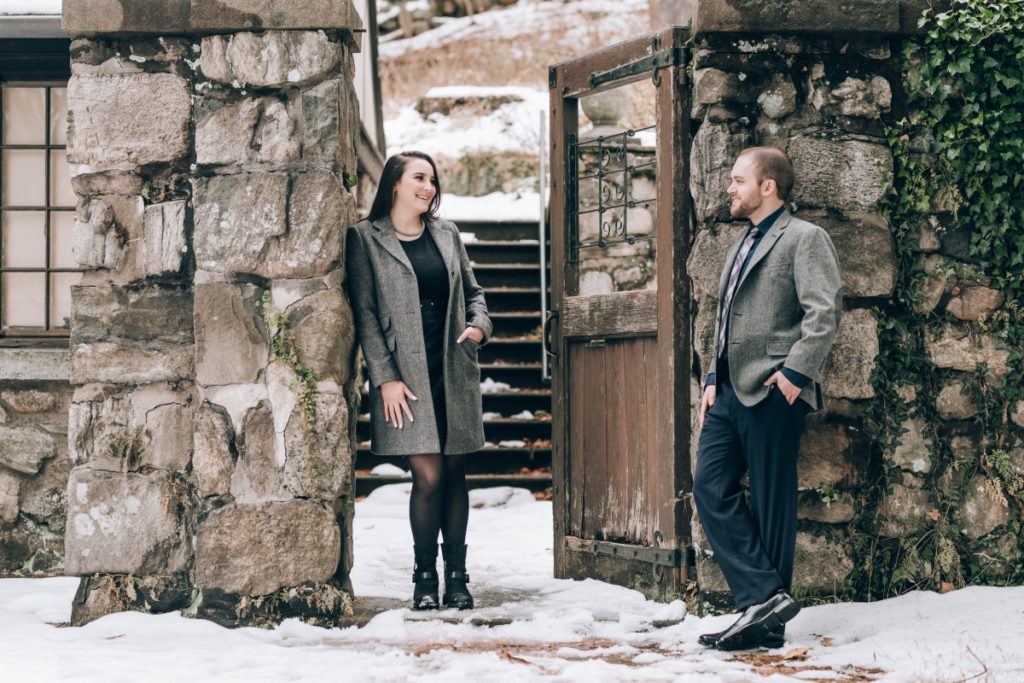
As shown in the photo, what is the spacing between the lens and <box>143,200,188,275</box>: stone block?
442 cm

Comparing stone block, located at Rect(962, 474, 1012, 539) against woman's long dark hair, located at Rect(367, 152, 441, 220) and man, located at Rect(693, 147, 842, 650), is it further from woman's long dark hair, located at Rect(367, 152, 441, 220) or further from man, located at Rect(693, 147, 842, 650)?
woman's long dark hair, located at Rect(367, 152, 441, 220)

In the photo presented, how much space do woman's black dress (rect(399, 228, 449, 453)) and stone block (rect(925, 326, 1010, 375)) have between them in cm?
184

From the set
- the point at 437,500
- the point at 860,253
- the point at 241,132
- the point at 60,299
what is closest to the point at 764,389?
the point at 860,253

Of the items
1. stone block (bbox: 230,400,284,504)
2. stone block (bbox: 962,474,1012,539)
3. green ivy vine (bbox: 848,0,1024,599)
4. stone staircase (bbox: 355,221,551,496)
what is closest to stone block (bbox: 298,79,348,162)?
stone block (bbox: 230,400,284,504)

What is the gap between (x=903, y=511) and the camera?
4480 millimetres

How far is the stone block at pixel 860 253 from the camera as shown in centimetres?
441

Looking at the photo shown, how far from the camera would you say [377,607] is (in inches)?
177

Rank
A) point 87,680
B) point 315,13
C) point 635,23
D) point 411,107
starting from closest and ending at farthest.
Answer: point 87,680 < point 315,13 < point 411,107 < point 635,23

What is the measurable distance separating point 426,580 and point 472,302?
1.09 meters

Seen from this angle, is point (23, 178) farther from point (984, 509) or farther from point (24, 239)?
point (984, 509)

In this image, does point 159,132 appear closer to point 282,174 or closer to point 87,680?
point 282,174

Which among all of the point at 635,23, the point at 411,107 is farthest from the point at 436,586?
the point at 635,23

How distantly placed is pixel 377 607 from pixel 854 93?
265cm

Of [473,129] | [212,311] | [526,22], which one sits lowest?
[212,311]
